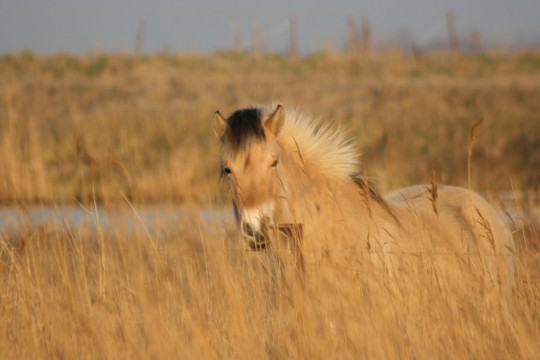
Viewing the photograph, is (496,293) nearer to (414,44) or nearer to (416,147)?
(416,147)

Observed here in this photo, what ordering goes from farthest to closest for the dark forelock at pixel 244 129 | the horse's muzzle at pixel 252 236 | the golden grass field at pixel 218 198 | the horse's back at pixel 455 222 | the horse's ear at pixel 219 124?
the horse's ear at pixel 219 124, the horse's back at pixel 455 222, the dark forelock at pixel 244 129, the horse's muzzle at pixel 252 236, the golden grass field at pixel 218 198

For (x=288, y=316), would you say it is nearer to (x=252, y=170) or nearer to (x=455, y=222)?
(x=252, y=170)

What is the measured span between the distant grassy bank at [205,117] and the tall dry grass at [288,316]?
8242mm

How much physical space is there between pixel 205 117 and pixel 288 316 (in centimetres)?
1674

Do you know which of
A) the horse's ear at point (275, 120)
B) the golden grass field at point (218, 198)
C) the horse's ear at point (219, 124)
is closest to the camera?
the golden grass field at point (218, 198)

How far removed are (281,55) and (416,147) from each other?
51.6 feet

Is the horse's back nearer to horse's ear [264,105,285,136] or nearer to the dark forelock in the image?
horse's ear [264,105,285,136]

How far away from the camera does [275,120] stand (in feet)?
20.0

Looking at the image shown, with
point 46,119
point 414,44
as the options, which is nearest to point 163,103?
point 46,119

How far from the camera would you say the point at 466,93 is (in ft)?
75.6

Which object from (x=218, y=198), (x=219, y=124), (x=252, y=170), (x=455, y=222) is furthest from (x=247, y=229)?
(x=455, y=222)

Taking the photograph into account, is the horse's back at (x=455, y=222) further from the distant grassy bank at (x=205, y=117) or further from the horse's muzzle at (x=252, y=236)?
the distant grassy bank at (x=205, y=117)

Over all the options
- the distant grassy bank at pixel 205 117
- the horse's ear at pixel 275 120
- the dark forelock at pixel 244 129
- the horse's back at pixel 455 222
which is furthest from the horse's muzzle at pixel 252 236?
the distant grassy bank at pixel 205 117

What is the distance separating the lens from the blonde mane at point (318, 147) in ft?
20.4
